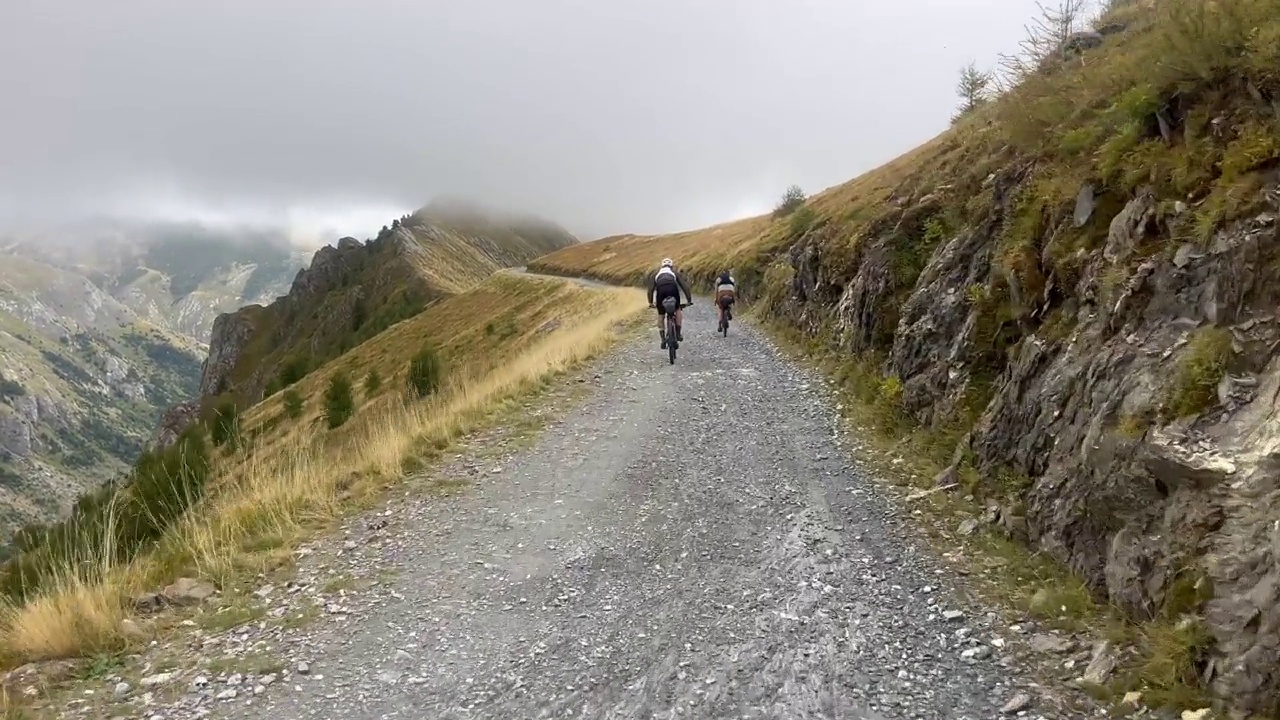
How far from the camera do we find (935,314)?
1195 centimetres

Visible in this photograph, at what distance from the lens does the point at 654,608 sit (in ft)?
22.9

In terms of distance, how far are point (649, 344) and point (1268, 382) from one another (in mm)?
19357

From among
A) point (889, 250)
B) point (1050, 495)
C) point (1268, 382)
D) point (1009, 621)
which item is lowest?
point (1009, 621)

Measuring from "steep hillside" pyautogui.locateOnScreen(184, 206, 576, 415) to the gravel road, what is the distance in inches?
4763

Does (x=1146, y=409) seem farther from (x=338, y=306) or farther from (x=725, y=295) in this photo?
(x=338, y=306)

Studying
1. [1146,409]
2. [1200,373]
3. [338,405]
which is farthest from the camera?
[338,405]

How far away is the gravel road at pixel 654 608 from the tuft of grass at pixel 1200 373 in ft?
8.11

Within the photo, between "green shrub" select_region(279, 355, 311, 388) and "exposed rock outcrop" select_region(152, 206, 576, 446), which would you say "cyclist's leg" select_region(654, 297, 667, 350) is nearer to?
"green shrub" select_region(279, 355, 311, 388)

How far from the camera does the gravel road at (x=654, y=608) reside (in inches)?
222

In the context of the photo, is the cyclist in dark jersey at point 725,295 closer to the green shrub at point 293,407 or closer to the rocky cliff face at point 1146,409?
the rocky cliff face at point 1146,409

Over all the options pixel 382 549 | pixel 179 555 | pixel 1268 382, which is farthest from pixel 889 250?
pixel 179 555

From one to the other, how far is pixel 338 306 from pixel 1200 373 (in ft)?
593

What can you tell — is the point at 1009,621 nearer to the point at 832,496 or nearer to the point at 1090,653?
the point at 1090,653

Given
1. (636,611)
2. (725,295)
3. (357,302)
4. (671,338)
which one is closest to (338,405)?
(725,295)
